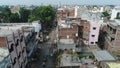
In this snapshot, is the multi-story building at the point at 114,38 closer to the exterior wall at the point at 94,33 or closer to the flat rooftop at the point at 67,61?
the exterior wall at the point at 94,33

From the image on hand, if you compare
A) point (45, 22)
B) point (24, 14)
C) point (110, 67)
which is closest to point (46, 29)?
point (45, 22)

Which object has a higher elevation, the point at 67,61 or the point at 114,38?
the point at 114,38

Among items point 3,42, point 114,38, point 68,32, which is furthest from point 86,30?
point 3,42

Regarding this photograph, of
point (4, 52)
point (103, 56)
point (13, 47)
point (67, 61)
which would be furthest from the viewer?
point (103, 56)

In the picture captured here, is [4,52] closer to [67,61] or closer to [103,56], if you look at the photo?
[67,61]

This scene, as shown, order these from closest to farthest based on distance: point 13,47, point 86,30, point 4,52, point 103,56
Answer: point 4,52, point 13,47, point 103,56, point 86,30

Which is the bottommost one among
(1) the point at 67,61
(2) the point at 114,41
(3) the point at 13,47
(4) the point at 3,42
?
(1) the point at 67,61

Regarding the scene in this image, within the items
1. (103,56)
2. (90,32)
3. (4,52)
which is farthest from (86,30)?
(4,52)

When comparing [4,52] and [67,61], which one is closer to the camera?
[4,52]

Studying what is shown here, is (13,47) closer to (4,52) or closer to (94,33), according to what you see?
(4,52)
